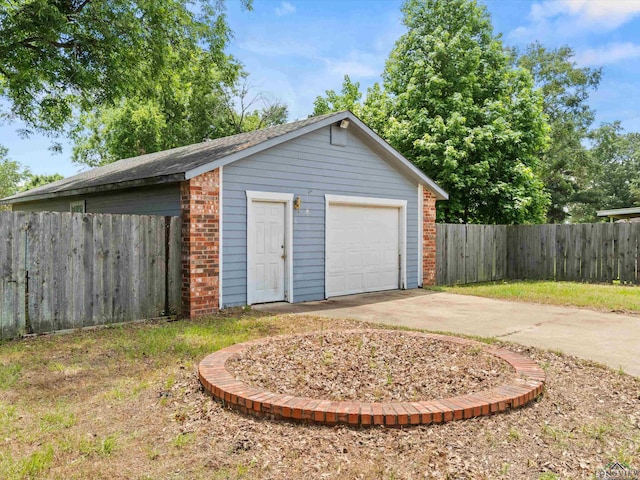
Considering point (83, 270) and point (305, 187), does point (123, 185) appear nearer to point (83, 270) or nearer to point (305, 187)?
point (83, 270)

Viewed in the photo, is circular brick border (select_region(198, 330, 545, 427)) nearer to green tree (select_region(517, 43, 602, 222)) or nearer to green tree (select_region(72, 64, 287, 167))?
green tree (select_region(72, 64, 287, 167))

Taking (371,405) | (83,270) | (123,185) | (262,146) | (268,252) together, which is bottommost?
(371,405)

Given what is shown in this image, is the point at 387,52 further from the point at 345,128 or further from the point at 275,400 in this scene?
the point at 275,400

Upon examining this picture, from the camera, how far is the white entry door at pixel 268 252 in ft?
30.4

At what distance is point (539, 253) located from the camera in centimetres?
1513

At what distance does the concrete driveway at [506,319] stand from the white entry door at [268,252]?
30 centimetres

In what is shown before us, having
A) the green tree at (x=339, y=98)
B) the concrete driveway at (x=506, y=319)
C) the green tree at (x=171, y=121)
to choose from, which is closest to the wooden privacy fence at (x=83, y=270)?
the concrete driveway at (x=506, y=319)

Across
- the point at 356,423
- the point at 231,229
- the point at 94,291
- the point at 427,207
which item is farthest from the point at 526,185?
the point at 356,423

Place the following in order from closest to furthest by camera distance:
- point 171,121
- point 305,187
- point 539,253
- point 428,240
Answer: point 305,187
point 428,240
point 539,253
point 171,121

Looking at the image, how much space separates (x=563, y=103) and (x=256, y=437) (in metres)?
34.6

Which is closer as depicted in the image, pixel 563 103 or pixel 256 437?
pixel 256 437

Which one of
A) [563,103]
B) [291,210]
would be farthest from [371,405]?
[563,103]

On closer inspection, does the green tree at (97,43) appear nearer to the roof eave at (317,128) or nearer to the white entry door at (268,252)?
the roof eave at (317,128)

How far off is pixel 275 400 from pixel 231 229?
5.44 metres
